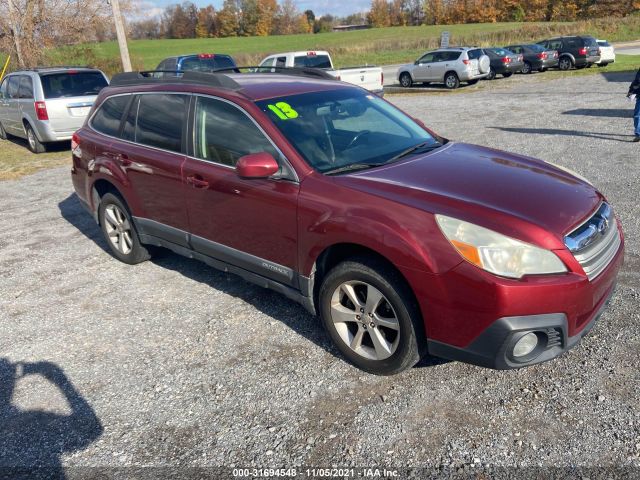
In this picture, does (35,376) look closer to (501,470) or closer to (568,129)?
(501,470)

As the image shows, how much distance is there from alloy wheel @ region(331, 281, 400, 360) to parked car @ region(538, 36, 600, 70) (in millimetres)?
27452

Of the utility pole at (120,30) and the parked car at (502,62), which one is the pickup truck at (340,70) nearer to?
the utility pole at (120,30)

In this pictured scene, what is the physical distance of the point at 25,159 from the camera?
38.7 ft

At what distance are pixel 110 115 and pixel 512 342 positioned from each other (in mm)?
4414

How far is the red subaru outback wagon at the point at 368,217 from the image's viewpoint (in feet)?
9.41

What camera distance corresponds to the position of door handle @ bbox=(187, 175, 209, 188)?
164 inches

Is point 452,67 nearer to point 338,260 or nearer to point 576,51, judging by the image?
point 576,51

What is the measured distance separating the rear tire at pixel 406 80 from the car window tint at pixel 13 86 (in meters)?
16.7

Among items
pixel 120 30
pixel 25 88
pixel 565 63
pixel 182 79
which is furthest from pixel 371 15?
pixel 182 79

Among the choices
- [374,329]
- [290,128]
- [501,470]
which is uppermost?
[290,128]

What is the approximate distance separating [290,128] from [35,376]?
2.46 meters

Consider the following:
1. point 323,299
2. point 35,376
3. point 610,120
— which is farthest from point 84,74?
point 610,120

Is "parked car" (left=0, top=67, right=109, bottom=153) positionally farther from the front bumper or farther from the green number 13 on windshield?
the front bumper

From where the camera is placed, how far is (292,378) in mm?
3502
